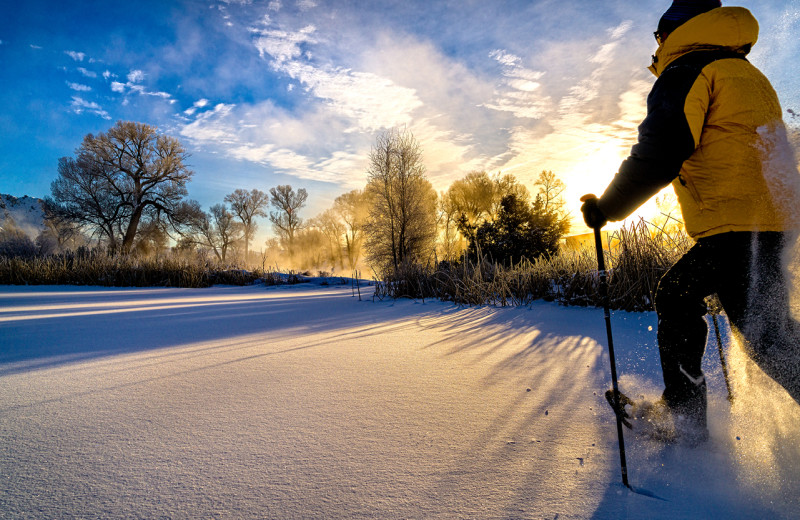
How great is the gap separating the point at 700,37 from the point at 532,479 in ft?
4.79

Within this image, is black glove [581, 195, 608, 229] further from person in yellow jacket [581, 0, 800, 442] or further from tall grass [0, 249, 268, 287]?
tall grass [0, 249, 268, 287]

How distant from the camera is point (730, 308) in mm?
1074

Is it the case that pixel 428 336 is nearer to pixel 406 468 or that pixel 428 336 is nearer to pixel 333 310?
pixel 406 468

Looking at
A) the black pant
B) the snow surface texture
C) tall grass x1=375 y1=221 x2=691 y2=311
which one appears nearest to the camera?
the snow surface texture

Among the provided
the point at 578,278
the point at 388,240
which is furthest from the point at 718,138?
the point at 388,240

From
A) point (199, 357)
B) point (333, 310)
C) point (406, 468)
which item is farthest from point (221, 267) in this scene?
point (406, 468)

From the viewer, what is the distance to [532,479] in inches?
32.7

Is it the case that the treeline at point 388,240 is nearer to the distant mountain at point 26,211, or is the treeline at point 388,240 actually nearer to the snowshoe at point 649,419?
the snowshoe at point 649,419

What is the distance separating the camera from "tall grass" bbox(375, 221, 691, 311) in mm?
3299

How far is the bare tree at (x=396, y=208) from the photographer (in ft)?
48.4

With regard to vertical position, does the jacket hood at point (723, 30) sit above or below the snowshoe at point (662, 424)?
above

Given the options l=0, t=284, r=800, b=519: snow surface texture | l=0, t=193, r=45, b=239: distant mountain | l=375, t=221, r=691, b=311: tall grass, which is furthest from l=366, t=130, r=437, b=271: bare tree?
l=0, t=193, r=45, b=239: distant mountain

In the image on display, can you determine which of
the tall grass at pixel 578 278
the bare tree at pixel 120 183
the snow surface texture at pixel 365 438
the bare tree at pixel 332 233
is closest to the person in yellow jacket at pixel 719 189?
the snow surface texture at pixel 365 438

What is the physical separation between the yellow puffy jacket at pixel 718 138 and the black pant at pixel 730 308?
0.07m
